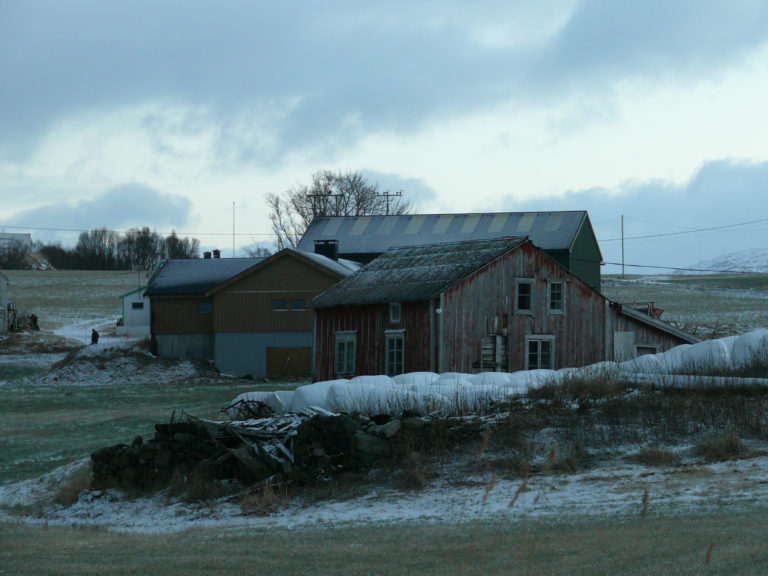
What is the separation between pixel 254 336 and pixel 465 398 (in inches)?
1377

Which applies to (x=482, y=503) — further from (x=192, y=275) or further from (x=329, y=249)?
(x=192, y=275)

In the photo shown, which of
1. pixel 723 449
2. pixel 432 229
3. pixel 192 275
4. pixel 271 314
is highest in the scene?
pixel 432 229

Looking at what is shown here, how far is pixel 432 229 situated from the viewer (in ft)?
227

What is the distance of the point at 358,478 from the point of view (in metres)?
19.6

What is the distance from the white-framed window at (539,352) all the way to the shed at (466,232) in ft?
82.7

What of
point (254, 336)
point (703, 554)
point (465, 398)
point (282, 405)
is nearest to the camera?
point (703, 554)

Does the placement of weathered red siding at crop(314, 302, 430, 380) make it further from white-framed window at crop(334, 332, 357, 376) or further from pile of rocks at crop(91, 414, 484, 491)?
pile of rocks at crop(91, 414, 484, 491)

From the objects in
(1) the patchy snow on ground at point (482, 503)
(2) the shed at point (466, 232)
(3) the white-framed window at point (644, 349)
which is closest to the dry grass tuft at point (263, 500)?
(1) the patchy snow on ground at point (482, 503)

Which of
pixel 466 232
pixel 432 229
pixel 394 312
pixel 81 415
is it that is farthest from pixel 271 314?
pixel 394 312

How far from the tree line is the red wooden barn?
112401mm

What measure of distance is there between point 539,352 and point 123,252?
422 ft

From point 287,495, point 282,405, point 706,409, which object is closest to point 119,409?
point 282,405

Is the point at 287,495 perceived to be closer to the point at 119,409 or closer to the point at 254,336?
the point at 119,409

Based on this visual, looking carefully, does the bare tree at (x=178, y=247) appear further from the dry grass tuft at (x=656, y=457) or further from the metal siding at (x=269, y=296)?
the dry grass tuft at (x=656, y=457)
